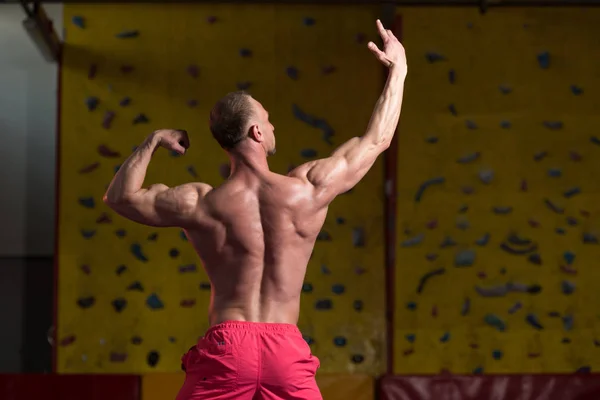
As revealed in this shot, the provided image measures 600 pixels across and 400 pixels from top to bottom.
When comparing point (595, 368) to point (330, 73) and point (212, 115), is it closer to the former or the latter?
→ point (330, 73)

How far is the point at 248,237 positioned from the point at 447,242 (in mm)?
3332

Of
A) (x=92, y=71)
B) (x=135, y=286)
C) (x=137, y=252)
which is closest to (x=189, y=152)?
(x=137, y=252)

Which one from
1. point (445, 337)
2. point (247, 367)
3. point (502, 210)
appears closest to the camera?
point (247, 367)

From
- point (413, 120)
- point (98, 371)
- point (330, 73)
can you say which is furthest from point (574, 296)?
point (98, 371)

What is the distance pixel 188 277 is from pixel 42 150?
138 cm

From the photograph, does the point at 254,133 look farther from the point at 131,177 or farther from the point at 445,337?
the point at 445,337

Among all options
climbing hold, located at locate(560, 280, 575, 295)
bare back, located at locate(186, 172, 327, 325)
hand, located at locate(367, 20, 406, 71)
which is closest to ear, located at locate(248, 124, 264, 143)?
bare back, located at locate(186, 172, 327, 325)

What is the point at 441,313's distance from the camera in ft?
20.8

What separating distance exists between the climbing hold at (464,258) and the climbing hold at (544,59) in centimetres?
139

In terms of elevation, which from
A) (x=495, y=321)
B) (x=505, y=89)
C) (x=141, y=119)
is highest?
(x=505, y=89)

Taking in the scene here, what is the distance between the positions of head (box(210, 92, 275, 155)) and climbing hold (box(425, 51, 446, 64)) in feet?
10.8

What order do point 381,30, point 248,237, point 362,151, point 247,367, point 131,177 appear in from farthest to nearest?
1. point 381,30
2. point 362,151
3. point 131,177
4. point 248,237
5. point 247,367

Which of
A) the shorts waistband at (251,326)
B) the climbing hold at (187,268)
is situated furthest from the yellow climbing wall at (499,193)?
the shorts waistband at (251,326)

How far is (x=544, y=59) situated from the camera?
657cm
